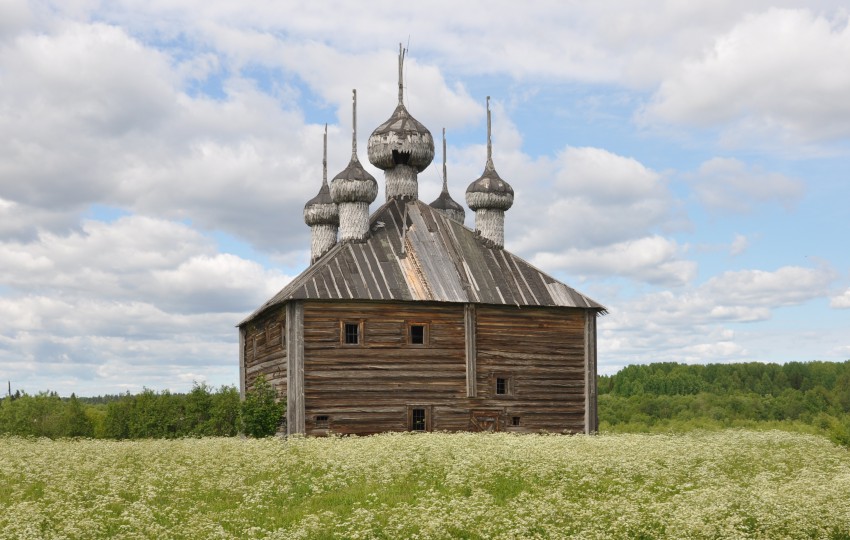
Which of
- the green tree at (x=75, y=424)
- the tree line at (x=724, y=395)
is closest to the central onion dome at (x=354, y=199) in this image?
the green tree at (x=75, y=424)

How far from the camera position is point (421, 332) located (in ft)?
102

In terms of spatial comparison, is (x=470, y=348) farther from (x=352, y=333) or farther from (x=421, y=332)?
(x=352, y=333)

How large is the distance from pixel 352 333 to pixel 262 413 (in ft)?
12.5

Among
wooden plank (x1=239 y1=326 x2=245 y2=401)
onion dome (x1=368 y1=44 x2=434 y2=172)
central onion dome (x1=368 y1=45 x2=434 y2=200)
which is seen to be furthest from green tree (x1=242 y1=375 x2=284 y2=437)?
onion dome (x1=368 y1=44 x2=434 y2=172)

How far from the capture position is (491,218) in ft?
116

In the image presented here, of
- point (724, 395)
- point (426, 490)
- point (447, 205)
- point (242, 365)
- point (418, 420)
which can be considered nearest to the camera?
point (426, 490)

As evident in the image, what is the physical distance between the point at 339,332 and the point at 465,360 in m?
4.22

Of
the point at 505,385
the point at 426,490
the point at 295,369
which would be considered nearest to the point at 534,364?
the point at 505,385

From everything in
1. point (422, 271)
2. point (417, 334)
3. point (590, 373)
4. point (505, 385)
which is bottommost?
point (505, 385)

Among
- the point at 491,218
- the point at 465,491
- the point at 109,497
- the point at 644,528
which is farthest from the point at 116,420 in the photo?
the point at 644,528

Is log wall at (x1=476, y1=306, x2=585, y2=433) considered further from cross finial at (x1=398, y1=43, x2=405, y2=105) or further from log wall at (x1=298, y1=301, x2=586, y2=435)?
cross finial at (x1=398, y1=43, x2=405, y2=105)

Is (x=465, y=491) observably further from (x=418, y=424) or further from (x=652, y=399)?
(x=652, y=399)

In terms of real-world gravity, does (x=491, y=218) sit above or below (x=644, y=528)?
above

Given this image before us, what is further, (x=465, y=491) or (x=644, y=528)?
(x=465, y=491)
